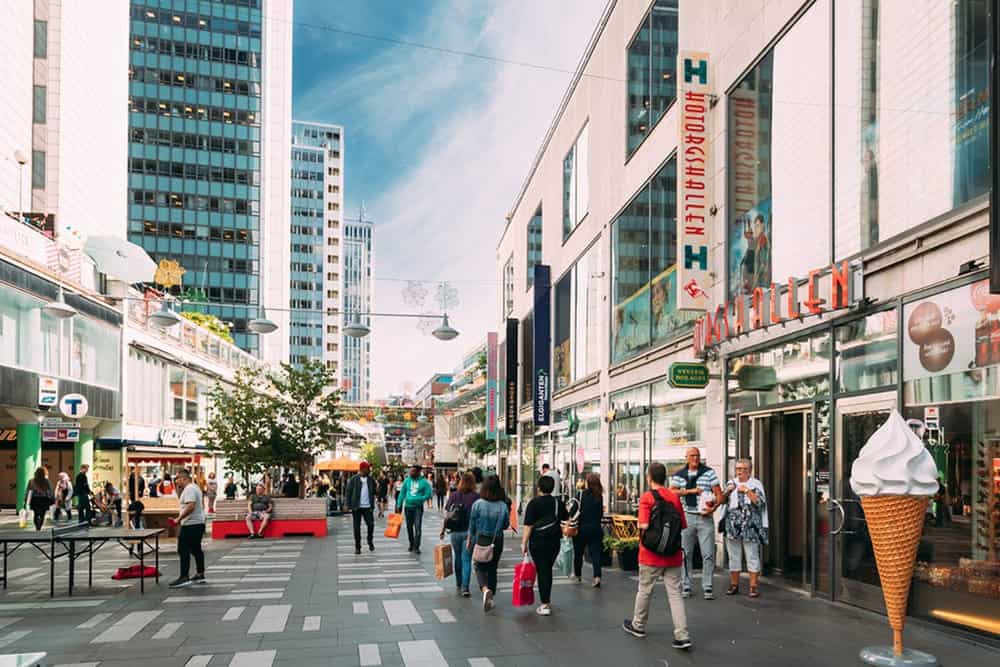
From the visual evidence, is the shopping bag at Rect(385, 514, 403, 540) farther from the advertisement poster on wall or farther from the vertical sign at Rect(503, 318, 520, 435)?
the vertical sign at Rect(503, 318, 520, 435)

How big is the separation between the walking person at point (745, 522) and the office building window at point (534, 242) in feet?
79.0

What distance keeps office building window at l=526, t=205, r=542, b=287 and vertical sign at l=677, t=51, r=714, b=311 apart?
1962cm

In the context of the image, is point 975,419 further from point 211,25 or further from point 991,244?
point 211,25

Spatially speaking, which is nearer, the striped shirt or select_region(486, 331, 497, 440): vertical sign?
the striped shirt

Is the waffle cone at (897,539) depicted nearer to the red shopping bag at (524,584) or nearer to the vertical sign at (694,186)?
the red shopping bag at (524,584)

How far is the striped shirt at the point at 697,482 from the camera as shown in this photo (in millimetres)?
11766

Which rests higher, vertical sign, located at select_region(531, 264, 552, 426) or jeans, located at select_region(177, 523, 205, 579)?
vertical sign, located at select_region(531, 264, 552, 426)

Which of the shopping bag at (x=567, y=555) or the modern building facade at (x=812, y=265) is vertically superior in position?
the modern building facade at (x=812, y=265)

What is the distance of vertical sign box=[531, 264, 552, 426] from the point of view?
31.5m

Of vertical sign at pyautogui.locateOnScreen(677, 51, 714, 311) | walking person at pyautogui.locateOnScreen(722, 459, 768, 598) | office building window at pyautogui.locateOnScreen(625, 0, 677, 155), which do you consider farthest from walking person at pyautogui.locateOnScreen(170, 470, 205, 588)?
office building window at pyautogui.locateOnScreen(625, 0, 677, 155)

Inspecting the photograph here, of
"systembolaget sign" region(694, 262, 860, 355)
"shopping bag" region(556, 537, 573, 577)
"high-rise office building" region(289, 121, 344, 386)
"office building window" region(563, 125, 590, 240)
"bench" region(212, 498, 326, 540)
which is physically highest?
"high-rise office building" region(289, 121, 344, 386)

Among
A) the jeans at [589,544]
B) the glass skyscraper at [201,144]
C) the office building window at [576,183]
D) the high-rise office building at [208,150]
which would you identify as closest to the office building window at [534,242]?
the office building window at [576,183]

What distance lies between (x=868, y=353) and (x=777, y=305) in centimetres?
169

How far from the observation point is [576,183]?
92.7 ft
